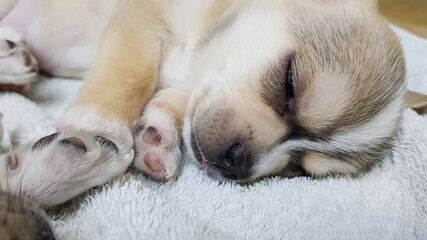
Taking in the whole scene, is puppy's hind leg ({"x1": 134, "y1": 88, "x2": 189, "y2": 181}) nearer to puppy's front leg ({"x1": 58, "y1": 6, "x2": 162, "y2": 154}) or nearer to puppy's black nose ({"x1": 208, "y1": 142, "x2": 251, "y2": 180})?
puppy's front leg ({"x1": 58, "y1": 6, "x2": 162, "y2": 154})

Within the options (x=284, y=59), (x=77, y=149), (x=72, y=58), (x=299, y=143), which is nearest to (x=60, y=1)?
(x=72, y=58)

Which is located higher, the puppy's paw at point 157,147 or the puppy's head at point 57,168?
the puppy's head at point 57,168

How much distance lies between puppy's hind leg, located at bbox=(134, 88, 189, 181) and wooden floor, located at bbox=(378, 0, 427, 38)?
9.05 feet

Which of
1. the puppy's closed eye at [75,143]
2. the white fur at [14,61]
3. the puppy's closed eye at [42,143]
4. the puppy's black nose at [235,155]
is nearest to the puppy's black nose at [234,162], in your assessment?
the puppy's black nose at [235,155]

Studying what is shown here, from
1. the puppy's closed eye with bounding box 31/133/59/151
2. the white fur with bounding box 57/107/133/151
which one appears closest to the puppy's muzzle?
the white fur with bounding box 57/107/133/151

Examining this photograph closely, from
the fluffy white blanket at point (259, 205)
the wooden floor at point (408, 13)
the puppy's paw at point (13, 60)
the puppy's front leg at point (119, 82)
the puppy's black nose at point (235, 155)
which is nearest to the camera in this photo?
the fluffy white blanket at point (259, 205)

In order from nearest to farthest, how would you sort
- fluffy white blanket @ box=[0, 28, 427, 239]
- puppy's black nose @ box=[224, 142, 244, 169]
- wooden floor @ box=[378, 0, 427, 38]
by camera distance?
fluffy white blanket @ box=[0, 28, 427, 239]
puppy's black nose @ box=[224, 142, 244, 169]
wooden floor @ box=[378, 0, 427, 38]

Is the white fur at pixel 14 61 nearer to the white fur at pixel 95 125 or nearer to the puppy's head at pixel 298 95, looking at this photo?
the white fur at pixel 95 125

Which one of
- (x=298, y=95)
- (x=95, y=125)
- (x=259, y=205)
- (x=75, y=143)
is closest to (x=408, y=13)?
(x=298, y=95)

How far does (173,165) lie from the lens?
6.09ft

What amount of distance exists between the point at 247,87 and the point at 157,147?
18.4 inches

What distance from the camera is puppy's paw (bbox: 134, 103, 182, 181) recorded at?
72.4 inches

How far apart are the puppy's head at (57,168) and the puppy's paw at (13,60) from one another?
75 cm

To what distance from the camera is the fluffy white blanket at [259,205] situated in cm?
146
